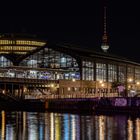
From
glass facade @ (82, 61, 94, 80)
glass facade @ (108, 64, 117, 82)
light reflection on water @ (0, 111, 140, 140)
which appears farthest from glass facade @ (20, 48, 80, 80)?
light reflection on water @ (0, 111, 140, 140)

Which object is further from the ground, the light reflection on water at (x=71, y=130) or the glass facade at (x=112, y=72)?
the glass facade at (x=112, y=72)

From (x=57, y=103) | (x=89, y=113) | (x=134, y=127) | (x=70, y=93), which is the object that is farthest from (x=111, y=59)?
(x=134, y=127)

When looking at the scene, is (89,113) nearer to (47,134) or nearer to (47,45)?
(47,134)

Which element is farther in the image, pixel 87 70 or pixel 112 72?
pixel 112 72

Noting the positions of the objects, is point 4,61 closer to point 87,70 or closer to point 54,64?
point 54,64

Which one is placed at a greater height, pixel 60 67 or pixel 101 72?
pixel 60 67

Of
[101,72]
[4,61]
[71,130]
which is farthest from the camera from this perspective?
[4,61]

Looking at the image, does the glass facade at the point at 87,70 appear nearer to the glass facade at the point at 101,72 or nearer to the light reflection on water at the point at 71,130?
the glass facade at the point at 101,72

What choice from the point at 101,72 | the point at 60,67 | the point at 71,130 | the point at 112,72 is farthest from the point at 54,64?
the point at 71,130

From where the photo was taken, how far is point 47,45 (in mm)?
180375

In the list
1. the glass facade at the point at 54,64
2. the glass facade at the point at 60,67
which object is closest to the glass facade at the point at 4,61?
the glass facade at the point at 60,67

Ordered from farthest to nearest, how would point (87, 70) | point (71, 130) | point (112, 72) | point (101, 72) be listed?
point (112, 72), point (101, 72), point (87, 70), point (71, 130)

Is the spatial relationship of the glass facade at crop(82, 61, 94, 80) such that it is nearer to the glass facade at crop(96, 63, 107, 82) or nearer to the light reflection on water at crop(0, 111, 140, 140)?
the glass facade at crop(96, 63, 107, 82)

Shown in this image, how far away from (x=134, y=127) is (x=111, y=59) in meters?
119
